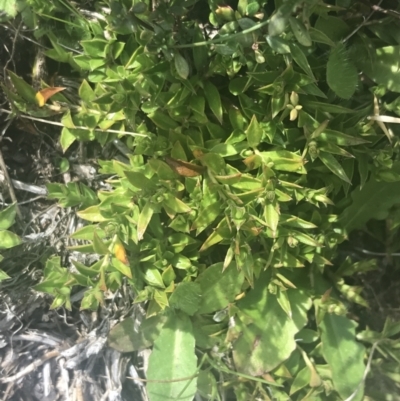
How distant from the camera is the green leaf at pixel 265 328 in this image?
0.99 metres

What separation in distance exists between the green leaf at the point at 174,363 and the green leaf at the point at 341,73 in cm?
54

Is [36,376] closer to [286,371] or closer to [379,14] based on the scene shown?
[286,371]

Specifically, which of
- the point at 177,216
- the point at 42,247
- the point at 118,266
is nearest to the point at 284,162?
the point at 177,216

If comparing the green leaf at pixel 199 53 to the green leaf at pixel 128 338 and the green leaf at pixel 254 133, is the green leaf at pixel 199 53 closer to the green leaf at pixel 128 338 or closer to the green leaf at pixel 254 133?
the green leaf at pixel 254 133

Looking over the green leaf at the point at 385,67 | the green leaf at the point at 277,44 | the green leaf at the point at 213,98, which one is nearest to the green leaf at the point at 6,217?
the green leaf at the point at 213,98

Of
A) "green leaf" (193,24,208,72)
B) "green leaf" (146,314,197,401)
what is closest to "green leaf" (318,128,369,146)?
"green leaf" (193,24,208,72)

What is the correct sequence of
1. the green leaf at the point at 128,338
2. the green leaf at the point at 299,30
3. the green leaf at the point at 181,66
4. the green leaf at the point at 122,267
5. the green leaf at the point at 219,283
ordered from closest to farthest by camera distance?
the green leaf at the point at 299,30 < the green leaf at the point at 181,66 < the green leaf at the point at 122,267 < the green leaf at the point at 219,283 < the green leaf at the point at 128,338

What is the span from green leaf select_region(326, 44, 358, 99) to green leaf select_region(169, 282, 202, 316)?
43cm

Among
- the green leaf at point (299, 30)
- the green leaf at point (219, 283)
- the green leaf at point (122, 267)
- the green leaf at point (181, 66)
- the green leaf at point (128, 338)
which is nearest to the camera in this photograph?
the green leaf at point (299, 30)

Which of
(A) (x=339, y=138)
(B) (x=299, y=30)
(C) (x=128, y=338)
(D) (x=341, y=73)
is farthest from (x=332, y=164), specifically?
(C) (x=128, y=338)

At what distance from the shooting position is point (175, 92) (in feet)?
2.64

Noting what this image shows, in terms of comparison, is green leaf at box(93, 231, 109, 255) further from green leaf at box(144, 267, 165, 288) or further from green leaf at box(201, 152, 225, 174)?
green leaf at box(201, 152, 225, 174)

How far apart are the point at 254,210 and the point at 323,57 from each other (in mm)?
275

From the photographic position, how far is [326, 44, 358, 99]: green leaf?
2.49ft
